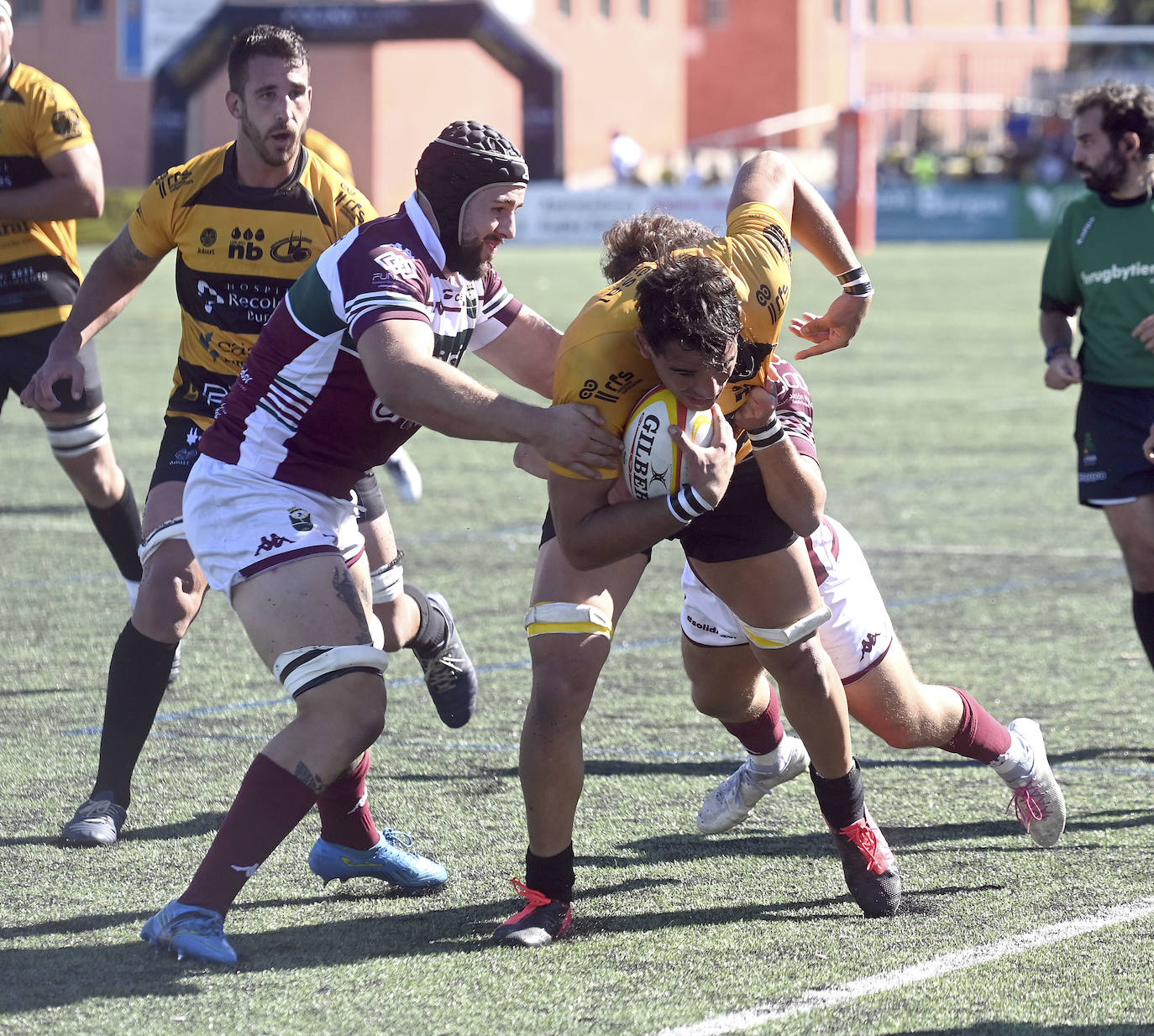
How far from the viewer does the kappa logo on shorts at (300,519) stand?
14.6 feet

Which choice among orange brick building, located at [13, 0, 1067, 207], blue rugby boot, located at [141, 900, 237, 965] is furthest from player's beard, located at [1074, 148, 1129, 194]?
orange brick building, located at [13, 0, 1067, 207]

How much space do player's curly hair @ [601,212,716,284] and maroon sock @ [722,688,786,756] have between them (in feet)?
4.33

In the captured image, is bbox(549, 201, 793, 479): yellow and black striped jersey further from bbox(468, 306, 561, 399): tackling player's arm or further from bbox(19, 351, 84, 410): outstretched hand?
bbox(19, 351, 84, 410): outstretched hand

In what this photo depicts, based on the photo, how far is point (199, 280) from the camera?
5738 millimetres

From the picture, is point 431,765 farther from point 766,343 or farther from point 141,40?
point 141,40

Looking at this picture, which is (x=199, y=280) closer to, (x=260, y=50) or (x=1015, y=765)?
(x=260, y=50)

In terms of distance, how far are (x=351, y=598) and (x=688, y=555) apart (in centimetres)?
89

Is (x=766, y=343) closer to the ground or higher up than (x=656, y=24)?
closer to the ground

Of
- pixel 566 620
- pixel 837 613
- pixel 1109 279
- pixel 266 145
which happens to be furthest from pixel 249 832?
pixel 1109 279

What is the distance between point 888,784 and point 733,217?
6.55ft

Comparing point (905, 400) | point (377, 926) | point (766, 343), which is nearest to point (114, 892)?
point (377, 926)

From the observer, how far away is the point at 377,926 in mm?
4664

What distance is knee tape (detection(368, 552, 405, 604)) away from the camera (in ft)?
20.0

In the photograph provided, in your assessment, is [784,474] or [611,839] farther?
[611,839]
